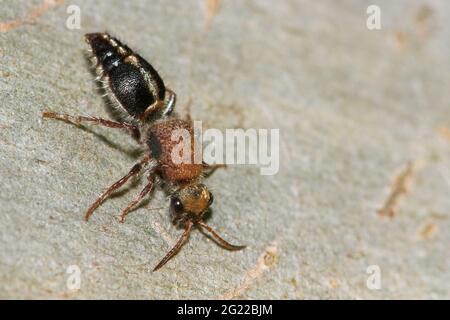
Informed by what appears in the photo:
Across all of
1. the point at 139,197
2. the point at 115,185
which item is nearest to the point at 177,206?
the point at 139,197

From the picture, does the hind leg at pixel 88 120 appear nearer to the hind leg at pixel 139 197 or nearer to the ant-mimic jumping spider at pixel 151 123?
the ant-mimic jumping spider at pixel 151 123

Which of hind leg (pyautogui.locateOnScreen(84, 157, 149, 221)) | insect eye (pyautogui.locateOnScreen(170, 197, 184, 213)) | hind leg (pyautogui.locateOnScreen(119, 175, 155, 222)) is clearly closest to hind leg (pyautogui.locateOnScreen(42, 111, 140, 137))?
hind leg (pyautogui.locateOnScreen(84, 157, 149, 221))

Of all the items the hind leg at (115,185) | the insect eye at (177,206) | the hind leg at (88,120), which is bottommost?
the insect eye at (177,206)

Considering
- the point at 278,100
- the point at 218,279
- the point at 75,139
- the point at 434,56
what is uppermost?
the point at 434,56

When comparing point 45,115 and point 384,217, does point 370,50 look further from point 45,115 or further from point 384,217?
point 45,115

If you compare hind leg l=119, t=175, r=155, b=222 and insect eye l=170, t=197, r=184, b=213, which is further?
insect eye l=170, t=197, r=184, b=213

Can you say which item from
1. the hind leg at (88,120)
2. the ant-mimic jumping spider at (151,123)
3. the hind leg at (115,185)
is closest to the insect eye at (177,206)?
the ant-mimic jumping spider at (151,123)

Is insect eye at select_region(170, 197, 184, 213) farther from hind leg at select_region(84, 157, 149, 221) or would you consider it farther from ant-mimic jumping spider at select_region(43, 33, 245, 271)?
hind leg at select_region(84, 157, 149, 221)

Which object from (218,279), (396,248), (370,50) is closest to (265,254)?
(218,279)
